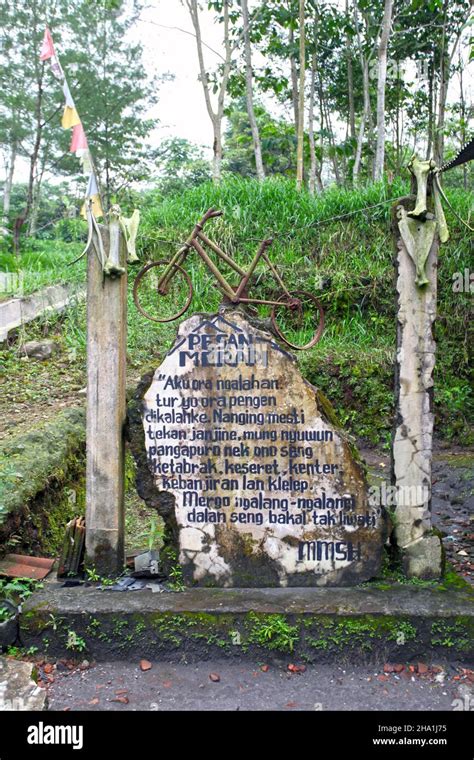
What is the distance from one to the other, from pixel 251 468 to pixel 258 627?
27.6 inches

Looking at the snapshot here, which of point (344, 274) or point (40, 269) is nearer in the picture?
point (344, 274)

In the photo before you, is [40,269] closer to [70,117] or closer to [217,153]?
[217,153]

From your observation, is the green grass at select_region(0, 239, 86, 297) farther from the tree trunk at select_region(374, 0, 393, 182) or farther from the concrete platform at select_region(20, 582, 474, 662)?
the concrete platform at select_region(20, 582, 474, 662)

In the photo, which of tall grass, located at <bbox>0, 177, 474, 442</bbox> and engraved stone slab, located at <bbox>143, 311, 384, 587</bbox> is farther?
tall grass, located at <bbox>0, 177, 474, 442</bbox>

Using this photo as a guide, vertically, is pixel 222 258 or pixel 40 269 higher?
pixel 40 269

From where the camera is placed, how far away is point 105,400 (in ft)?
10.9

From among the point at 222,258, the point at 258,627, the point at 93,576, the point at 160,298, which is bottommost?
the point at 258,627

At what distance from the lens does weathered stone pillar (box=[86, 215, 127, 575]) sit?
10.9ft

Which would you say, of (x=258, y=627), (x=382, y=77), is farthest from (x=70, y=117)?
(x=382, y=77)

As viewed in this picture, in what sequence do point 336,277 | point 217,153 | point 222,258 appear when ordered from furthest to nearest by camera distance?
point 217,153
point 336,277
point 222,258

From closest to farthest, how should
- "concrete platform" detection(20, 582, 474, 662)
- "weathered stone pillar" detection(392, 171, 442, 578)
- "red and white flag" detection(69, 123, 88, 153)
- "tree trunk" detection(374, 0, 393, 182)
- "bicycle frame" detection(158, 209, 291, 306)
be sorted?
"concrete platform" detection(20, 582, 474, 662) < "weathered stone pillar" detection(392, 171, 442, 578) < "bicycle frame" detection(158, 209, 291, 306) < "red and white flag" detection(69, 123, 88, 153) < "tree trunk" detection(374, 0, 393, 182)

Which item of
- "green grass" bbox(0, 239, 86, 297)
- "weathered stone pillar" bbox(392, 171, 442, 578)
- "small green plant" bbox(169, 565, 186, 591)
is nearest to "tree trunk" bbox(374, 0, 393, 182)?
"green grass" bbox(0, 239, 86, 297)

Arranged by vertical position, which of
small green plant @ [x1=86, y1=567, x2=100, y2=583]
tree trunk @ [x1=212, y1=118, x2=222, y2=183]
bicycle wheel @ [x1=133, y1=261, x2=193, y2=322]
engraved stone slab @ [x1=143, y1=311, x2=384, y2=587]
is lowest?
small green plant @ [x1=86, y1=567, x2=100, y2=583]

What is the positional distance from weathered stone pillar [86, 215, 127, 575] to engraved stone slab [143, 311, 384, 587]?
0.19 metres
